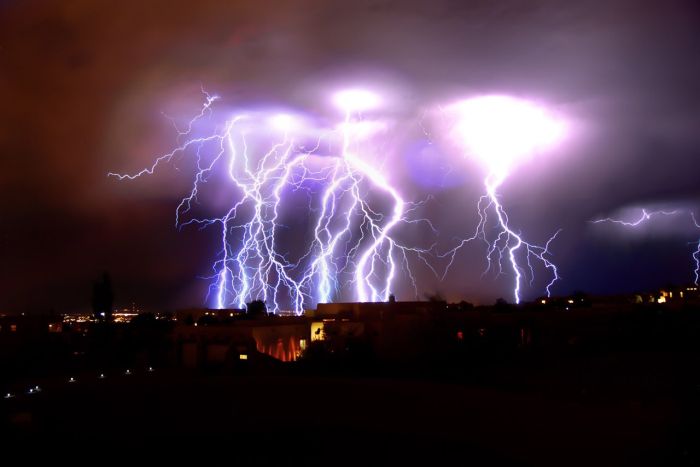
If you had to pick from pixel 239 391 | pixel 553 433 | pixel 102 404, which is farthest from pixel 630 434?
pixel 102 404

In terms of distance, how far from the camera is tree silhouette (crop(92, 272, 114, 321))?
41531 millimetres

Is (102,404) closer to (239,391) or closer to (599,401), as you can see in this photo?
(239,391)

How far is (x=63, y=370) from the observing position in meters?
23.2

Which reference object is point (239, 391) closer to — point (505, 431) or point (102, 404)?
point (102, 404)

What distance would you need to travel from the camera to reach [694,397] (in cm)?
1055

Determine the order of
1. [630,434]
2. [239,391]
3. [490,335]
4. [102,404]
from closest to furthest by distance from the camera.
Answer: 1. [630,434]
2. [102,404]
3. [239,391]
4. [490,335]

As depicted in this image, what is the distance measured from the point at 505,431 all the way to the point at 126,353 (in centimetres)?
2193

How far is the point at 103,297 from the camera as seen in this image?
41.6m

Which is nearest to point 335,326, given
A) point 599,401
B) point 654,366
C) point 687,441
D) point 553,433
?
point 654,366

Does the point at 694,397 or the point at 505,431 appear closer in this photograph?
the point at 505,431

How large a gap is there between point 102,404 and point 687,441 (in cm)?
1078

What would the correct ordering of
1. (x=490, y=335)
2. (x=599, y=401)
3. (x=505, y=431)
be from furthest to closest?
(x=490, y=335), (x=599, y=401), (x=505, y=431)

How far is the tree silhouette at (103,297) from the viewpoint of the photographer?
41.5 meters

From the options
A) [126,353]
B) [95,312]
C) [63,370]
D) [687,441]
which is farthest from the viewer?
[95,312]
